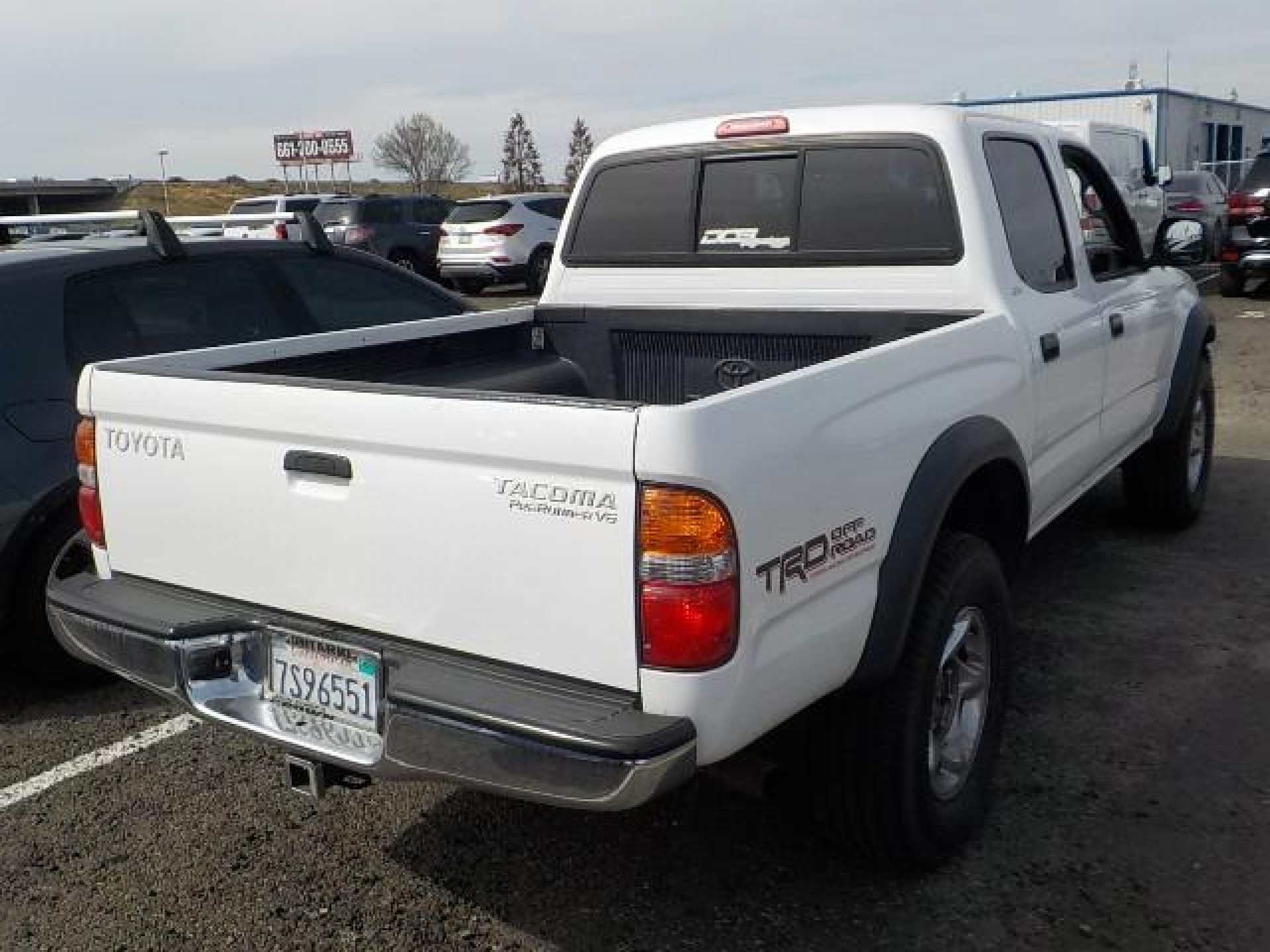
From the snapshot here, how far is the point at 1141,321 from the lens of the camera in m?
4.60

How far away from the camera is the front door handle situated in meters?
3.60

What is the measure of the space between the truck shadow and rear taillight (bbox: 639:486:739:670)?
0.96m

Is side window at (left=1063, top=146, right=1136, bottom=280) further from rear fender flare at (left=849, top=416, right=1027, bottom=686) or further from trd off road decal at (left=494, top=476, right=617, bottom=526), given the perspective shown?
trd off road decal at (left=494, top=476, right=617, bottom=526)

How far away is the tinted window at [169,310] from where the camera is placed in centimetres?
438

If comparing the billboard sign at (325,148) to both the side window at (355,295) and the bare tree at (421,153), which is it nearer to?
the bare tree at (421,153)

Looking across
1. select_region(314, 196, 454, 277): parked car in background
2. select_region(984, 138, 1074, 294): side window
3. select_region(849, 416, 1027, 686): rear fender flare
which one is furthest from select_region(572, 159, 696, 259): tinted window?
select_region(314, 196, 454, 277): parked car in background

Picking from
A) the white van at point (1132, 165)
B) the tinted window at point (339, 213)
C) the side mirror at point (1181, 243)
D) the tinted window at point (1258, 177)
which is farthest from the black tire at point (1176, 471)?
the tinted window at point (339, 213)

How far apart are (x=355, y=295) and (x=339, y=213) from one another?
15616 millimetres

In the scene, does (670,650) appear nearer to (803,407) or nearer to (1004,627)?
(803,407)

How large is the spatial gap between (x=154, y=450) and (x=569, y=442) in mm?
1207

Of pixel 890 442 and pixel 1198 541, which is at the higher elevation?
pixel 890 442

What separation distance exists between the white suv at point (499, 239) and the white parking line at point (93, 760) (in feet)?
49.7

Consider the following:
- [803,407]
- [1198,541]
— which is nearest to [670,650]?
[803,407]

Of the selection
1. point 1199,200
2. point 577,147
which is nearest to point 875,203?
point 1199,200
